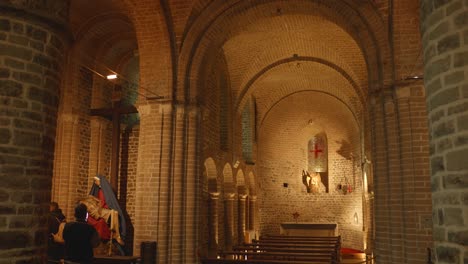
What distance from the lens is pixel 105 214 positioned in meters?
10.6

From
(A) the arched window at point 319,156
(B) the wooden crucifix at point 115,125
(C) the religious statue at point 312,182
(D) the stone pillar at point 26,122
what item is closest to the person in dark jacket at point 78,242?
(D) the stone pillar at point 26,122

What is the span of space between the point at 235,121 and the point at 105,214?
314 inches

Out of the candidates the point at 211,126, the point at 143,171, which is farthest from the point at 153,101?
the point at 211,126

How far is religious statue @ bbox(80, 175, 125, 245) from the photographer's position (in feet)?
34.4

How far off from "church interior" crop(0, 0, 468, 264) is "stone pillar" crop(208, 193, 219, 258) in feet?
0.16

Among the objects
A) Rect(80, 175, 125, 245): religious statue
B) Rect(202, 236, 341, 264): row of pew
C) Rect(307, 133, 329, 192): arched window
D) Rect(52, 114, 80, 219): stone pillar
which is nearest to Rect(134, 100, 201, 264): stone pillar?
Rect(80, 175, 125, 245): religious statue

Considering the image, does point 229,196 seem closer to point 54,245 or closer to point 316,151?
point 316,151

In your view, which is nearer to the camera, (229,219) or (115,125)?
(115,125)

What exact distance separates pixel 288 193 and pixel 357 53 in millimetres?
9784

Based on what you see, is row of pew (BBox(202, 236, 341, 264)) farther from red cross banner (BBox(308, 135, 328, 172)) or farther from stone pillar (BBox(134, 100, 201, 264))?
red cross banner (BBox(308, 135, 328, 172))

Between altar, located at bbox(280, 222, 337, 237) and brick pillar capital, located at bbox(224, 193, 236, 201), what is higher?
brick pillar capital, located at bbox(224, 193, 236, 201)

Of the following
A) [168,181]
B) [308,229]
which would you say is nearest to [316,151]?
[308,229]

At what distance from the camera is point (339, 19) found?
11.0 meters

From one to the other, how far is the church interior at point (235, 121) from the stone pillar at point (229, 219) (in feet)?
0.22
